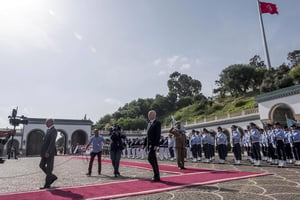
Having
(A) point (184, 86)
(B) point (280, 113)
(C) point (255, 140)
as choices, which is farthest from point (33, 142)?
(A) point (184, 86)

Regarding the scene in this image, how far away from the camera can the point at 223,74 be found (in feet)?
172

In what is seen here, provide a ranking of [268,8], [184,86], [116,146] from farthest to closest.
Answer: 1. [184,86]
2. [268,8]
3. [116,146]

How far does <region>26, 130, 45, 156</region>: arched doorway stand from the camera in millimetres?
31234

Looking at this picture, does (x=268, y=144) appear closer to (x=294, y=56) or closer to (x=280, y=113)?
(x=280, y=113)

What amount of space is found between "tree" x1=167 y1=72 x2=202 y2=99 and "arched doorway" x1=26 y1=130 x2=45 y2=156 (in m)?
55.0

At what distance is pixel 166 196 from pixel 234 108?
43239 millimetres

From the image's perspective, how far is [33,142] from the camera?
3198cm

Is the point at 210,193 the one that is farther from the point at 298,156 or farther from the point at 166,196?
the point at 298,156

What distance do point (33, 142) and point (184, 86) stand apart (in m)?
59.0

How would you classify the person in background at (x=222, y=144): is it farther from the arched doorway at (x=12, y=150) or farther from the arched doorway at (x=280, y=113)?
the arched doorway at (x=12, y=150)

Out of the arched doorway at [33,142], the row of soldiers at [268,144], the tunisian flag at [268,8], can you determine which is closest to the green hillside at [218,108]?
the tunisian flag at [268,8]

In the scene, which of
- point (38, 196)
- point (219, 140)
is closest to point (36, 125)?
point (219, 140)

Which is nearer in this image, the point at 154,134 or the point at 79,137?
the point at 154,134

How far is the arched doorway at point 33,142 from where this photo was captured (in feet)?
102
